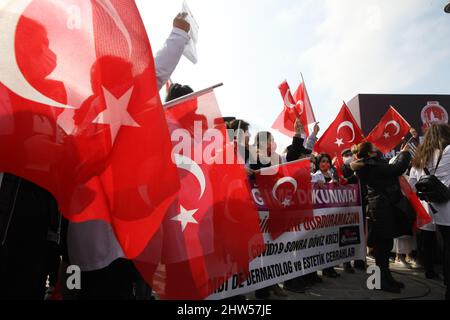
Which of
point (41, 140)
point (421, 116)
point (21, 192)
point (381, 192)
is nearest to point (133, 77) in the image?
point (41, 140)

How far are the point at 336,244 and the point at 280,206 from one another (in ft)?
4.65

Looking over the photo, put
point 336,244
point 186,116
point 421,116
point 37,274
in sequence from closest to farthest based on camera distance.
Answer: point 37,274, point 186,116, point 336,244, point 421,116

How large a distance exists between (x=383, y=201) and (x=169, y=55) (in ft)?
11.3

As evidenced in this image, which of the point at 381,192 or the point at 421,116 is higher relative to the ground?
the point at 421,116

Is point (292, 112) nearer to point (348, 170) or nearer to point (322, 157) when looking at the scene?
point (322, 157)

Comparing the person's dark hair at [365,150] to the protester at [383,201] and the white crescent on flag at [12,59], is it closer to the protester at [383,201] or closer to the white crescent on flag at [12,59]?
the protester at [383,201]

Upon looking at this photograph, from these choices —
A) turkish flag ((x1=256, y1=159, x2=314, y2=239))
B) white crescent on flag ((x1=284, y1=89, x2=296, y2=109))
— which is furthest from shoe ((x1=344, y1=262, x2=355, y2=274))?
white crescent on flag ((x1=284, y1=89, x2=296, y2=109))

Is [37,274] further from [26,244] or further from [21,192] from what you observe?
[21,192]

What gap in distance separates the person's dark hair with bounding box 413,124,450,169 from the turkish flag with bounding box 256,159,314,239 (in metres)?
1.27

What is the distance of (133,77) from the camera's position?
1724mm

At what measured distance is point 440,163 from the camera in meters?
3.67

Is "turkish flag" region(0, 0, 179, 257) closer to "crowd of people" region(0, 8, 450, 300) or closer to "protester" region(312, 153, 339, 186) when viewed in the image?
"crowd of people" region(0, 8, 450, 300)

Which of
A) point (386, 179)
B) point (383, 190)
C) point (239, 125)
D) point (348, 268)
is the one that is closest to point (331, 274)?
point (348, 268)

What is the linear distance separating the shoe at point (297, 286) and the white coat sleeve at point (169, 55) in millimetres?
3186
